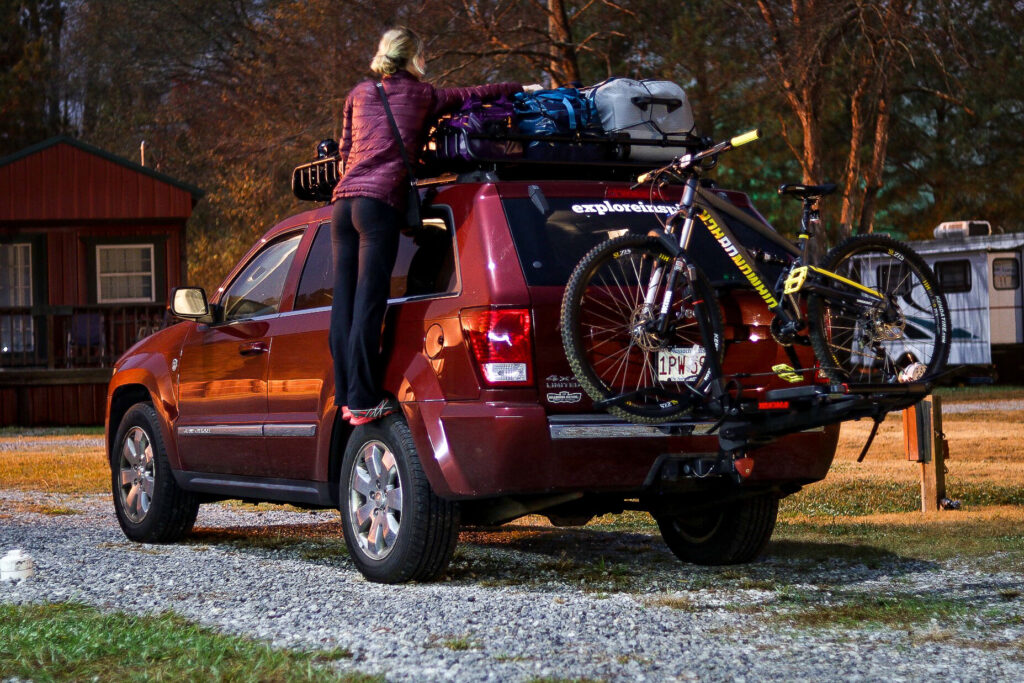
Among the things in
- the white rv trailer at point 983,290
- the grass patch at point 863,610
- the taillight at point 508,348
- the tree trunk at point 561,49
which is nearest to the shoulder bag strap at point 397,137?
the taillight at point 508,348

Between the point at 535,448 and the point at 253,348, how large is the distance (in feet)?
7.58

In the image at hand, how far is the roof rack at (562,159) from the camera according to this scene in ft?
21.9

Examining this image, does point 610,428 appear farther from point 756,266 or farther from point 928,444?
point 928,444

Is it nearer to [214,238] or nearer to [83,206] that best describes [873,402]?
[83,206]

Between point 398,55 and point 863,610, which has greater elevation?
point 398,55

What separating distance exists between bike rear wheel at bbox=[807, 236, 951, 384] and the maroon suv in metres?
0.35

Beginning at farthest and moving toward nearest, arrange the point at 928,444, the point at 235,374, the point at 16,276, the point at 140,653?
the point at 16,276 < the point at 928,444 < the point at 235,374 < the point at 140,653

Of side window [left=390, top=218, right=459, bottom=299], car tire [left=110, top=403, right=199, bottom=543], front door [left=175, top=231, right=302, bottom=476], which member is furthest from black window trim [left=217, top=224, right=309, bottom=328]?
side window [left=390, top=218, right=459, bottom=299]

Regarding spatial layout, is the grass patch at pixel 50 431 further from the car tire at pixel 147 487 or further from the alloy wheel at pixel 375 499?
the alloy wheel at pixel 375 499

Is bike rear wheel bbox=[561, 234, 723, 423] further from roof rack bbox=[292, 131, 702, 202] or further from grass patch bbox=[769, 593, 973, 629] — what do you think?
grass patch bbox=[769, 593, 973, 629]

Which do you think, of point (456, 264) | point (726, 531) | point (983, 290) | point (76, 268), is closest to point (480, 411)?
point (456, 264)

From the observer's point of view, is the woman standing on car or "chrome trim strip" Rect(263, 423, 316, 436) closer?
the woman standing on car

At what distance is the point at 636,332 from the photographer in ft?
20.2

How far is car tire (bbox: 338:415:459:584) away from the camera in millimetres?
6449
